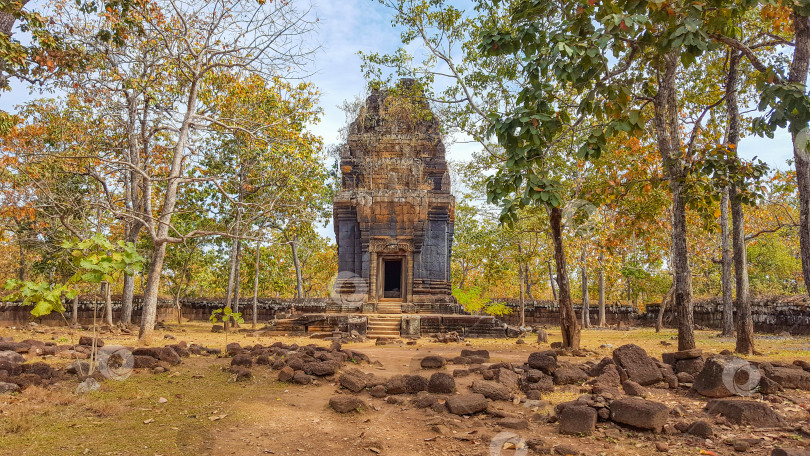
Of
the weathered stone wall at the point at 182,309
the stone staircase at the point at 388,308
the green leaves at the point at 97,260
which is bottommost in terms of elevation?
the weathered stone wall at the point at 182,309

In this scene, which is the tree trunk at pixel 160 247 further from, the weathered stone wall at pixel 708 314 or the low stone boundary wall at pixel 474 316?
the weathered stone wall at pixel 708 314

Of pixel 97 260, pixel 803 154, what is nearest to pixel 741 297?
pixel 803 154

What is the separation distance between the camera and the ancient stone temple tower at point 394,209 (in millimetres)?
18188

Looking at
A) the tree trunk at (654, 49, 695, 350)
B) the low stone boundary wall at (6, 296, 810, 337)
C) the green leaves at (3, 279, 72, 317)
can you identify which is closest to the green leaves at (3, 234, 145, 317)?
the green leaves at (3, 279, 72, 317)

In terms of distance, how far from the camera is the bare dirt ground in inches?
167

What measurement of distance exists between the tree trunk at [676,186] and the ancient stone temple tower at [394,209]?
9.82 meters

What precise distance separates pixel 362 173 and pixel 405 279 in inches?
172

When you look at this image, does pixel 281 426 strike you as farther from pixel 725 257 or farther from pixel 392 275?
pixel 392 275

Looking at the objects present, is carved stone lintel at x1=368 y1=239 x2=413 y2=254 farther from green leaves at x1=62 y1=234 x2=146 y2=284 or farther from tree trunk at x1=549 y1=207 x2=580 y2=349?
green leaves at x1=62 y1=234 x2=146 y2=284

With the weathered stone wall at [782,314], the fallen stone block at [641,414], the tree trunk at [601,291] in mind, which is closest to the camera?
the fallen stone block at [641,414]

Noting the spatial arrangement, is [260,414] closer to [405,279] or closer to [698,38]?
[698,38]

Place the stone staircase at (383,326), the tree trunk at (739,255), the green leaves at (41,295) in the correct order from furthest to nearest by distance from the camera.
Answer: the stone staircase at (383,326) < the tree trunk at (739,255) < the green leaves at (41,295)

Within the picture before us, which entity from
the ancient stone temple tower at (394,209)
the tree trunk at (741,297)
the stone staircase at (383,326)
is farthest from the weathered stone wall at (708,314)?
the stone staircase at (383,326)

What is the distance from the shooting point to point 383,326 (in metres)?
15.6
